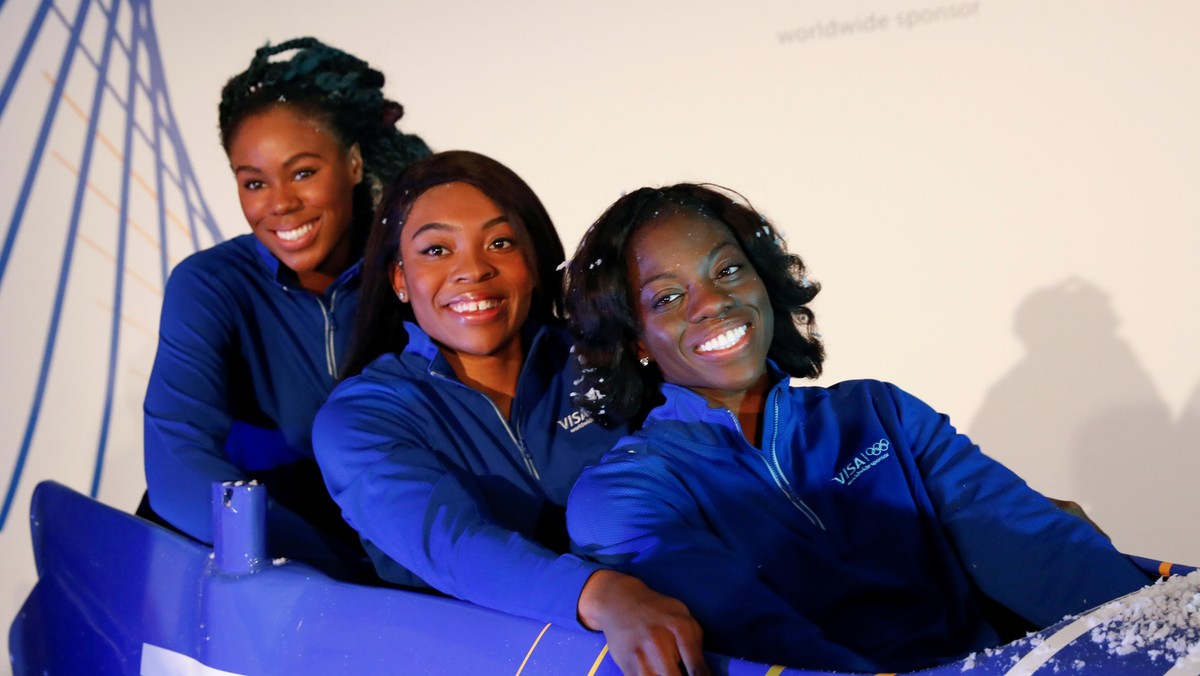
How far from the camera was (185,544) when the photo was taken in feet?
5.38

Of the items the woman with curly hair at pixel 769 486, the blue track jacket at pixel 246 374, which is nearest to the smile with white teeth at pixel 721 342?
the woman with curly hair at pixel 769 486

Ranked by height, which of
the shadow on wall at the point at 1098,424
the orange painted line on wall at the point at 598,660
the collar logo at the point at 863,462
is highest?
the collar logo at the point at 863,462

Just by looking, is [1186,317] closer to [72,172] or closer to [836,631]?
[836,631]

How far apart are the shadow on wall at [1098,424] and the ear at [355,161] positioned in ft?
5.85

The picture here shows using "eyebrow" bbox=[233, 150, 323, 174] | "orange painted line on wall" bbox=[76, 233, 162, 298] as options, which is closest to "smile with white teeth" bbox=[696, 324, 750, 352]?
"eyebrow" bbox=[233, 150, 323, 174]

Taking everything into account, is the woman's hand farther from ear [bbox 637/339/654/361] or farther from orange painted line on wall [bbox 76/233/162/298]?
orange painted line on wall [bbox 76/233/162/298]

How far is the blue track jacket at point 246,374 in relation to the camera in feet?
6.42

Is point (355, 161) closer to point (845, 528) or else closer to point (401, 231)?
point (401, 231)

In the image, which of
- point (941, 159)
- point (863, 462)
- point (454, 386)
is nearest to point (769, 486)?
point (863, 462)

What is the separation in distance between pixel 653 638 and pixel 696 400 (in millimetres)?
412

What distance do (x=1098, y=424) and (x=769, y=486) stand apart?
2020 millimetres

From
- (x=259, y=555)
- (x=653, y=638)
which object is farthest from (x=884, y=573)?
(x=259, y=555)

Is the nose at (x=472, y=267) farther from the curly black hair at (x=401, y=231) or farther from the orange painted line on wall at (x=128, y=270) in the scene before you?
the orange painted line on wall at (x=128, y=270)

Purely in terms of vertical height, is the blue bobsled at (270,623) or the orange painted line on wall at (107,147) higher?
the orange painted line on wall at (107,147)
